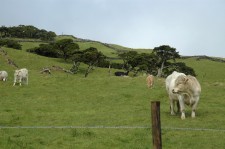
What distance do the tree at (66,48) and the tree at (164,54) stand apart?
1592 centimetres

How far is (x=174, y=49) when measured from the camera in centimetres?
7806

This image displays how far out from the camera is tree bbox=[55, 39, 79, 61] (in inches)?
3095

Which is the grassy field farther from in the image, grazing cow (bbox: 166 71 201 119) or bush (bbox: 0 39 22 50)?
bush (bbox: 0 39 22 50)

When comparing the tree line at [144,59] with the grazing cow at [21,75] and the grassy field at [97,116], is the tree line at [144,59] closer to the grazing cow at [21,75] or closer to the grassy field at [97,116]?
the grazing cow at [21,75]

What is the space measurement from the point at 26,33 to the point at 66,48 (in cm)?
5308

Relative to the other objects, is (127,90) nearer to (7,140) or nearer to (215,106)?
(215,106)

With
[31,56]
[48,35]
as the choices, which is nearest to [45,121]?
[31,56]

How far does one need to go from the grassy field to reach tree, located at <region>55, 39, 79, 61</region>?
34.0 metres

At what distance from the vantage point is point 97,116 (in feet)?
77.4

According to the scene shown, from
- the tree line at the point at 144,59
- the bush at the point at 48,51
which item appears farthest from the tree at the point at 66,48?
the bush at the point at 48,51

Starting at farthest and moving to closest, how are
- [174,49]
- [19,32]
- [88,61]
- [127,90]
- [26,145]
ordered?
[19,32] < [174,49] < [88,61] < [127,90] < [26,145]

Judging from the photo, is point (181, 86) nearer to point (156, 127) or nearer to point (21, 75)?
point (156, 127)

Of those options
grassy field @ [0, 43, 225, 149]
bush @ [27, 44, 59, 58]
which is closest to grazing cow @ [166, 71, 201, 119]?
grassy field @ [0, 43, 225, 149]

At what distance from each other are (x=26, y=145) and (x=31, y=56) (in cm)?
5992
